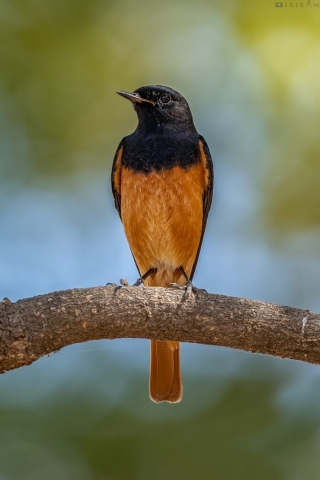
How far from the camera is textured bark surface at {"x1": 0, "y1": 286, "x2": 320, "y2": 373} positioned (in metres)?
3.32

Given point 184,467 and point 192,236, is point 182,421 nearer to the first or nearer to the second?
point 184,467

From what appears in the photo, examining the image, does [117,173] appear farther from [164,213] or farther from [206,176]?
[206,176]

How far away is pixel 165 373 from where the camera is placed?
5.09 meters

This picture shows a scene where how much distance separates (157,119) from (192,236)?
111 centimetres

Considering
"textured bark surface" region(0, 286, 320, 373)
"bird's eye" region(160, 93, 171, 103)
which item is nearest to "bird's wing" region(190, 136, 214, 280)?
"bird's eye" region(160, 93, 171, 103)

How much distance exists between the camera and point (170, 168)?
5125 mm

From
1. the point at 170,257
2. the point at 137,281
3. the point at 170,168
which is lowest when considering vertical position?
the point at 137,281

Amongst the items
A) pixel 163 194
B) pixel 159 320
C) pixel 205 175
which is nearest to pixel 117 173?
pixel 163 194

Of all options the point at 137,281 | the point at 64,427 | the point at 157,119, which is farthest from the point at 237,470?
the point at 157,119

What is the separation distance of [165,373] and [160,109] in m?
2.30

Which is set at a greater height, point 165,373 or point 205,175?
point 205,175

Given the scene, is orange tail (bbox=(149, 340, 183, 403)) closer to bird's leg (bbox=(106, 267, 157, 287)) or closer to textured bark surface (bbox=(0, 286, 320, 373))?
bird's leg (bbox=(106, 267, 157, 287))

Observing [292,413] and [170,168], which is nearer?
[292,413]

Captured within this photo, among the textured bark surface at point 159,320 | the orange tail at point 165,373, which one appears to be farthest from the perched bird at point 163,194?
the textured bark surface at point 159,320
